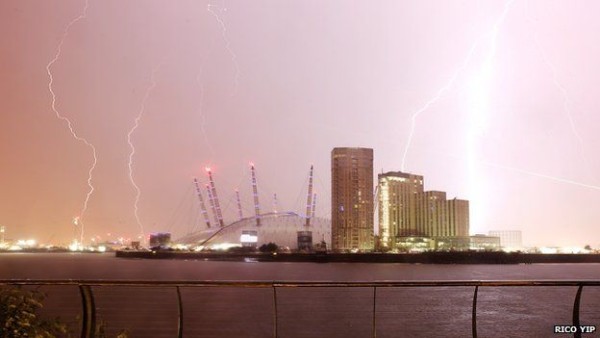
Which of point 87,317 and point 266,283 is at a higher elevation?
point 266,283

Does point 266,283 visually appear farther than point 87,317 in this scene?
No

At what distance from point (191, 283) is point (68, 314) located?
2958cm

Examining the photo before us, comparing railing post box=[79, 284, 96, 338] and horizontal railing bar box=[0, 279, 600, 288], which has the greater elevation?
horizontal railing bar box=[0, 279, 600, 288]

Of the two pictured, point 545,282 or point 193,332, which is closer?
point 545,282

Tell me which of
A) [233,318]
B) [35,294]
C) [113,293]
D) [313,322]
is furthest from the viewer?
[113,293]

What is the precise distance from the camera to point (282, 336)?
25391mm

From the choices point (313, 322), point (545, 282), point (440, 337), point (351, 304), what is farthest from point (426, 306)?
point (545, 282)

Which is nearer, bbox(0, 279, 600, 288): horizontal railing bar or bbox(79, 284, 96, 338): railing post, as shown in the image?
bbox(0, 279, 600, 288): horizontal railing bar

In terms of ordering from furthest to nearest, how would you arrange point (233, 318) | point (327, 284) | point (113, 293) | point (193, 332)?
point (113, 293)
point (233, 318)
point (193, 332)
point (327, 284)

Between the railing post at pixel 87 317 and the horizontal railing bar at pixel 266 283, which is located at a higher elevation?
the horizontal railing bar at pixel 266 283

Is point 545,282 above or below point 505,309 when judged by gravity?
above

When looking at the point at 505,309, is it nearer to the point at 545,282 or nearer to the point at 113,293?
the point at 113,293

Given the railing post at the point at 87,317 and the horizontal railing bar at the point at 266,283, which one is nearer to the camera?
the horizontal railing bar at the point at 266,283

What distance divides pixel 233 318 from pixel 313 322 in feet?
16.6
